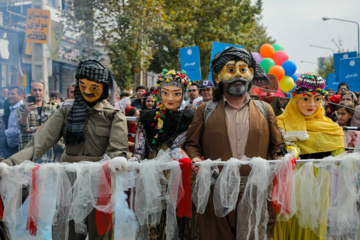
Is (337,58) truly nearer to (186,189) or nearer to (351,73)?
(351,73)

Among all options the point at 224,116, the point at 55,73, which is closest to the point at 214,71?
the point at 224,116

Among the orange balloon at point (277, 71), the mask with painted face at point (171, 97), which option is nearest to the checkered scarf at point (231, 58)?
the mask with painted face at point (171, 97)

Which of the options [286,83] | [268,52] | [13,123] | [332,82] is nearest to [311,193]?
[13,123]

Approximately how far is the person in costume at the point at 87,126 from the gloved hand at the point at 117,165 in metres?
0.46

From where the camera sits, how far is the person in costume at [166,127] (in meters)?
3.95

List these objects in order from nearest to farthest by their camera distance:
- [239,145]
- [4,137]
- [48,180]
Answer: [48,180] < [239,145] < [4,137]

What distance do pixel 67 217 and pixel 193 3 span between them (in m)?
15.6

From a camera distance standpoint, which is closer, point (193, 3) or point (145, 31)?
point (145, 31)

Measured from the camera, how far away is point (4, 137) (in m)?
6.65

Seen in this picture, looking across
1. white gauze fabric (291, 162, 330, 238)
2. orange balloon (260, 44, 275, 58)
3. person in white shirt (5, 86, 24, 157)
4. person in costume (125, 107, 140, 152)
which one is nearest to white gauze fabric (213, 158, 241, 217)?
white gauze fabric (291, 162, 330, 238)

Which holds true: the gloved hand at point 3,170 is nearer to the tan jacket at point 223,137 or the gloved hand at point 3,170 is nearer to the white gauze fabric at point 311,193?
the tan jacket at point 223,137

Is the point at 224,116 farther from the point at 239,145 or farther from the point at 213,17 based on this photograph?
the point at 213,17

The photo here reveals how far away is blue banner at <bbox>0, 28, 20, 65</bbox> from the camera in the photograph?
1147cm

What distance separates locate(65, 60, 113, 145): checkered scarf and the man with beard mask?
3.23 ft
